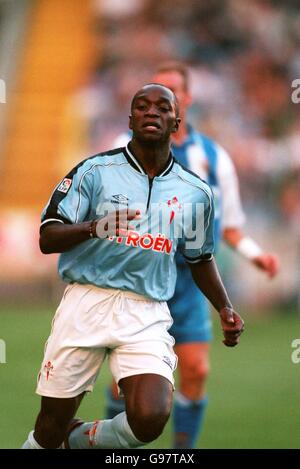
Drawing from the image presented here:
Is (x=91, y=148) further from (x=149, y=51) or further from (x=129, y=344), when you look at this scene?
(x=129, y=344)

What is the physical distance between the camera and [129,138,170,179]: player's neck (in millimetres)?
Answer: 5113

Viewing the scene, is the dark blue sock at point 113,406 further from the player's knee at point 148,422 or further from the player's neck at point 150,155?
the player's neck at point 150,155

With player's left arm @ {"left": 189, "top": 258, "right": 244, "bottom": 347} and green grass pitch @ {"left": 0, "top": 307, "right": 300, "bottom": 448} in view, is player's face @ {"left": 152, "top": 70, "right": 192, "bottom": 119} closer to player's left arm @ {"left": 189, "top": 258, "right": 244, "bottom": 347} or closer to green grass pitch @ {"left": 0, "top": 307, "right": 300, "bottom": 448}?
player's left arm @ {"left": 189, "top": 258, "right": 244, "bottom": 347}

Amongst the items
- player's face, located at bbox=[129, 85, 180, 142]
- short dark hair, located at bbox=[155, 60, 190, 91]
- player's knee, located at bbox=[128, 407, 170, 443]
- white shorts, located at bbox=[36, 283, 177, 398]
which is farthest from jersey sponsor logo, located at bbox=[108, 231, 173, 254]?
short dark hair, located at bbox=[155, 60, 190, 91]

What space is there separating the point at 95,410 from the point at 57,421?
277cm

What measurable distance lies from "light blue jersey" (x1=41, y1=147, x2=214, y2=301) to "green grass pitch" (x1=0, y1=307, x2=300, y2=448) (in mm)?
1829

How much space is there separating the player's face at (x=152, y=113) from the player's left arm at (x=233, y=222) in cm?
188

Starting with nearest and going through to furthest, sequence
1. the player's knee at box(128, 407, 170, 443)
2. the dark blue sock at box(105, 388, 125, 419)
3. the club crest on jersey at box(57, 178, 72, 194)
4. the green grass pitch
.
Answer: the player's knee at box(128, 407, 170, 443)
the club crest on jersey at box(57, 178, 72, 194)
the dark blue sock at box(105, 388, 125, 419)
the green grass pitch

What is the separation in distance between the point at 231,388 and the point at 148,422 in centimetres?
435

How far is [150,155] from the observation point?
202 inches

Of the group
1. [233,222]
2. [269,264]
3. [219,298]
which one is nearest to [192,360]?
[269,264]

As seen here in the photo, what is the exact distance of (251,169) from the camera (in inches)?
612

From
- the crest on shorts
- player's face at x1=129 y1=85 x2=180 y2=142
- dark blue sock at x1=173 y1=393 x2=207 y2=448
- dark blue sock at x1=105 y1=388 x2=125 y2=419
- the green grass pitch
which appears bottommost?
the green grass pitch

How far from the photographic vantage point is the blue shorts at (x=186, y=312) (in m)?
6.60
